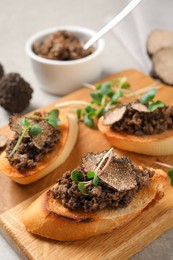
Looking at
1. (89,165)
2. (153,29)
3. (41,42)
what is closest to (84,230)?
(89,165)

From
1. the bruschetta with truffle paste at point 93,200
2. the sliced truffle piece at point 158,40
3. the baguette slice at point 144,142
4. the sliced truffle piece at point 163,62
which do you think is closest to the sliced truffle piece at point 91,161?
the bruschetta with truffle paste at point 93,200

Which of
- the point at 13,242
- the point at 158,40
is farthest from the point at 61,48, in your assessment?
the point at 13,242

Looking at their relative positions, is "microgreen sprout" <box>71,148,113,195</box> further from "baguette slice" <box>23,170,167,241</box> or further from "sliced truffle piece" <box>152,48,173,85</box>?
"sliced truffle piece" <box>152,48,173,85</box>

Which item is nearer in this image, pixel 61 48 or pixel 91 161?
pixel 91 161

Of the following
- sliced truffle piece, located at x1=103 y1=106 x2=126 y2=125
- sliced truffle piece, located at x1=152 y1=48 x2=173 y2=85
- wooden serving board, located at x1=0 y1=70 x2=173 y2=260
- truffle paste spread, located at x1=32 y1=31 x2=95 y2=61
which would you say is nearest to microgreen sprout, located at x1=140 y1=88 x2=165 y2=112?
sliced truffle piece, located at x1=103 y1=106 x2=126 y2=125

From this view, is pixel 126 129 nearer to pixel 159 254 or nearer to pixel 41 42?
pixel 159 254

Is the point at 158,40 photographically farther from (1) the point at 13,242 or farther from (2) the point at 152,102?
(1) the point at 13,242

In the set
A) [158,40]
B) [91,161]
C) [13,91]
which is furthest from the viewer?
[158,40]
